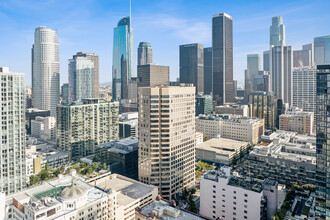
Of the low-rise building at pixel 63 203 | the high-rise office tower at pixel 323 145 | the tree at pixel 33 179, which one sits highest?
the high-rise office tower at pixel 323 145

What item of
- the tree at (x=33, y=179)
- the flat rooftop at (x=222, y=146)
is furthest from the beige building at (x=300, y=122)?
the tree at (x=33, y=179)

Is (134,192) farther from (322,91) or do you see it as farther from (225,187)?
(322,91)

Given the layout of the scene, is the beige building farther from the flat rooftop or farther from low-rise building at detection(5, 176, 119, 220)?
low-rise building at detection(5, 176, 119, 220)

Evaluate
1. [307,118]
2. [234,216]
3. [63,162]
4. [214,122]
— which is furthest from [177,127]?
[307,118]

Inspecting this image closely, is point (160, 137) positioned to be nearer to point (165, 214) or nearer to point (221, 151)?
point (165, 214)

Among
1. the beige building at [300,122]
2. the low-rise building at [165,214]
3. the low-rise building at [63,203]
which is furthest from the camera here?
Result: the beige building at [300,122]

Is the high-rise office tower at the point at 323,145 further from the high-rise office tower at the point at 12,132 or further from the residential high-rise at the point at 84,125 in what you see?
the residential high-rise at the point at 84,125

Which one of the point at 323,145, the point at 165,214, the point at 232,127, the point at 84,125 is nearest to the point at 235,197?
the point at 165,214
